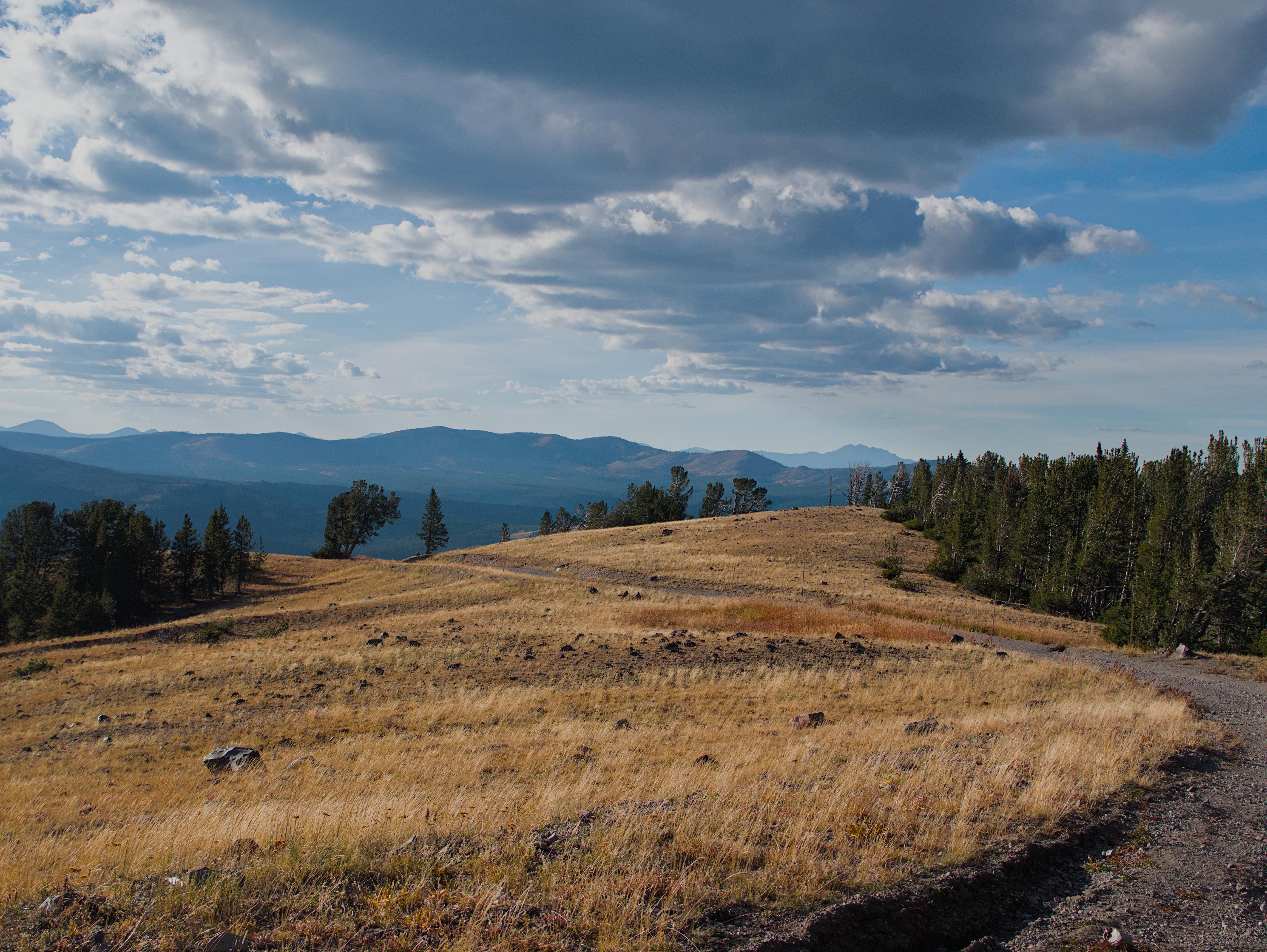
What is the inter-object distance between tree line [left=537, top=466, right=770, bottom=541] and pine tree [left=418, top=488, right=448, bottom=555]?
11.4m

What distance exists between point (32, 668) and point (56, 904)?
3249 centimetres

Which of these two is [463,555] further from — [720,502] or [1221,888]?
[720,502]

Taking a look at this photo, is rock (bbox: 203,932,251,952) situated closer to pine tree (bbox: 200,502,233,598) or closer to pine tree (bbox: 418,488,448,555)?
pine tree (bbox: 200,502,233,598)

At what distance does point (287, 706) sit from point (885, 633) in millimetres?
25421

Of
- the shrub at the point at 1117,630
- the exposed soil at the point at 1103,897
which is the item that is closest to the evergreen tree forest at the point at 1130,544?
the shrub at the point at 1117,630

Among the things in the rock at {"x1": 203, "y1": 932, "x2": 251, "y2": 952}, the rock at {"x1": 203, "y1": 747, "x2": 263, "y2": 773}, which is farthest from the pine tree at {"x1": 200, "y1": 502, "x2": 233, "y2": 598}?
the rock at {"x1": 203, "y1": 932, "x2": 251, "y2": 952}

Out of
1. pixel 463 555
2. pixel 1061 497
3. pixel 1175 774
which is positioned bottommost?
pixel 463 555

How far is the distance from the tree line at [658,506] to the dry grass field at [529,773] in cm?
8390

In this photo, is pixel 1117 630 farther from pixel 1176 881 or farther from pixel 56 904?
pixel 56 904

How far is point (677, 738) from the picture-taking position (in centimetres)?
1481

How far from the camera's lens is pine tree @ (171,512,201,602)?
70.4 metres

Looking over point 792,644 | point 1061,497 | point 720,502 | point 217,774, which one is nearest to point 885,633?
point 792,644

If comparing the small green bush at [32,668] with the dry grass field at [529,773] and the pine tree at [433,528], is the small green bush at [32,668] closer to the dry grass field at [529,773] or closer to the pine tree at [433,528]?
the dry grass field at [529,773]

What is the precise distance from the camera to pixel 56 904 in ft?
18.7
